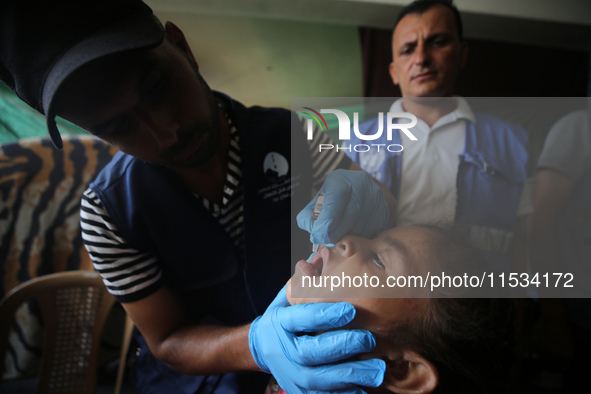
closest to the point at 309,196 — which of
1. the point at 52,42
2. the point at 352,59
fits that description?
the point at 352,59

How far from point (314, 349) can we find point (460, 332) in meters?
0.21

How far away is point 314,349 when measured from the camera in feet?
1.35

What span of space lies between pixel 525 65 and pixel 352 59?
12.4 inches

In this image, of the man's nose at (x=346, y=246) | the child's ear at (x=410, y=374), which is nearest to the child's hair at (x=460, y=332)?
the child's ear at (x=410, y=374)

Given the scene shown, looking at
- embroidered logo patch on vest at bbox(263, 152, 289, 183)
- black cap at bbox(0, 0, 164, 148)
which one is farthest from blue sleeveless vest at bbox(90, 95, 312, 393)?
black cap at bbox(0, 0, 164, 148)

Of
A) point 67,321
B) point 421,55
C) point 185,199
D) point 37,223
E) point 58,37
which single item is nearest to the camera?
point 58,37

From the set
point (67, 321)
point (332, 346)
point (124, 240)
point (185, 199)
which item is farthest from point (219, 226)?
point (67, 321)

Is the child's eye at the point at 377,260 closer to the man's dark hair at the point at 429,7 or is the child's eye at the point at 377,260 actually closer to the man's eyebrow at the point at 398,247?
the man's eyebrow at the point at 398,247

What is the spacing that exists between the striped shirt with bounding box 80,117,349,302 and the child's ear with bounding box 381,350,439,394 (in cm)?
33

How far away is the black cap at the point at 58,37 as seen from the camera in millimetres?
341

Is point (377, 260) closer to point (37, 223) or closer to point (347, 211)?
point (347, 211)

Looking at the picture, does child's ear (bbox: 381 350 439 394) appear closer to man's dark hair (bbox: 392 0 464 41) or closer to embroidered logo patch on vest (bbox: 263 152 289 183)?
embroidered logo patch on vest (bbox: 263 152 289 183)

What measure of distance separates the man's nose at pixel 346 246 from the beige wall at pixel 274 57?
0.25 meters

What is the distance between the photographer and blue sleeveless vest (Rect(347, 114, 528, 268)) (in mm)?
451
